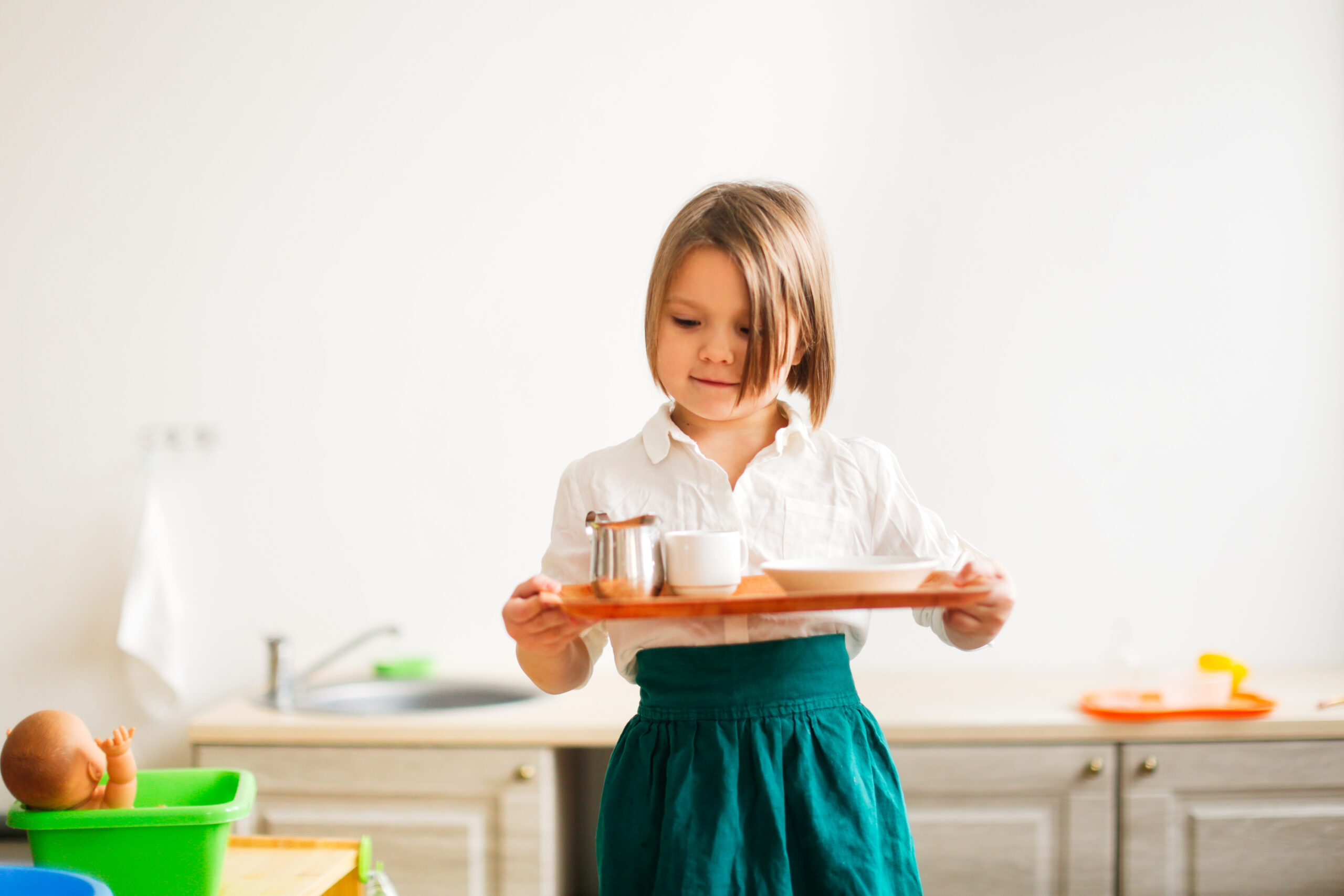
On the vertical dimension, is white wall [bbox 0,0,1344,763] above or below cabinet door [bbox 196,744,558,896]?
above

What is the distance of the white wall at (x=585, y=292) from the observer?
7.21 feet

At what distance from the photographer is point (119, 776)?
0.98 m

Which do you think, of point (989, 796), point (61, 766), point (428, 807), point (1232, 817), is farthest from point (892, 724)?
point (61, 766)

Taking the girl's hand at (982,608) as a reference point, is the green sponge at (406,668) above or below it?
below

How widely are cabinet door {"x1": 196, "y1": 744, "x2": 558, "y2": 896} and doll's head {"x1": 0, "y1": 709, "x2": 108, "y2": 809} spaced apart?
85cm

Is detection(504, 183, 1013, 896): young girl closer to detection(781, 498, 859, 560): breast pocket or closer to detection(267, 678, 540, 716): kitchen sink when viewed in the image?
detection(781, 498, 859, 560): breast pocket

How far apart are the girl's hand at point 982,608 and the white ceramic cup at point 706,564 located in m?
0.19

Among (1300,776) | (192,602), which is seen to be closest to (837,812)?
(1300,776)

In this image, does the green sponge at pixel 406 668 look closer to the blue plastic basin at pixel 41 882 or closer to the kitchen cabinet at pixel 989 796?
the kitchen cabinet at pixel 989 796

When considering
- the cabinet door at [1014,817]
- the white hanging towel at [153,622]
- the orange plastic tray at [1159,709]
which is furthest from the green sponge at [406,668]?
the orange plastic tray at [1159,709]

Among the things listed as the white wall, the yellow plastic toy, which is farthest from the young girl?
the white wall

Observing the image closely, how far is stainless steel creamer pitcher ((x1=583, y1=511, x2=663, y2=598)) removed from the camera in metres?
0.88

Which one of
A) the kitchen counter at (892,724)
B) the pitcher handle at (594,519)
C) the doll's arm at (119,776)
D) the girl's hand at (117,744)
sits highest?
the pitcher handle at (594,519)

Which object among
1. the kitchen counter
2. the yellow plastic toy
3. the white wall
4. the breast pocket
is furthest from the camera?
the white wall
